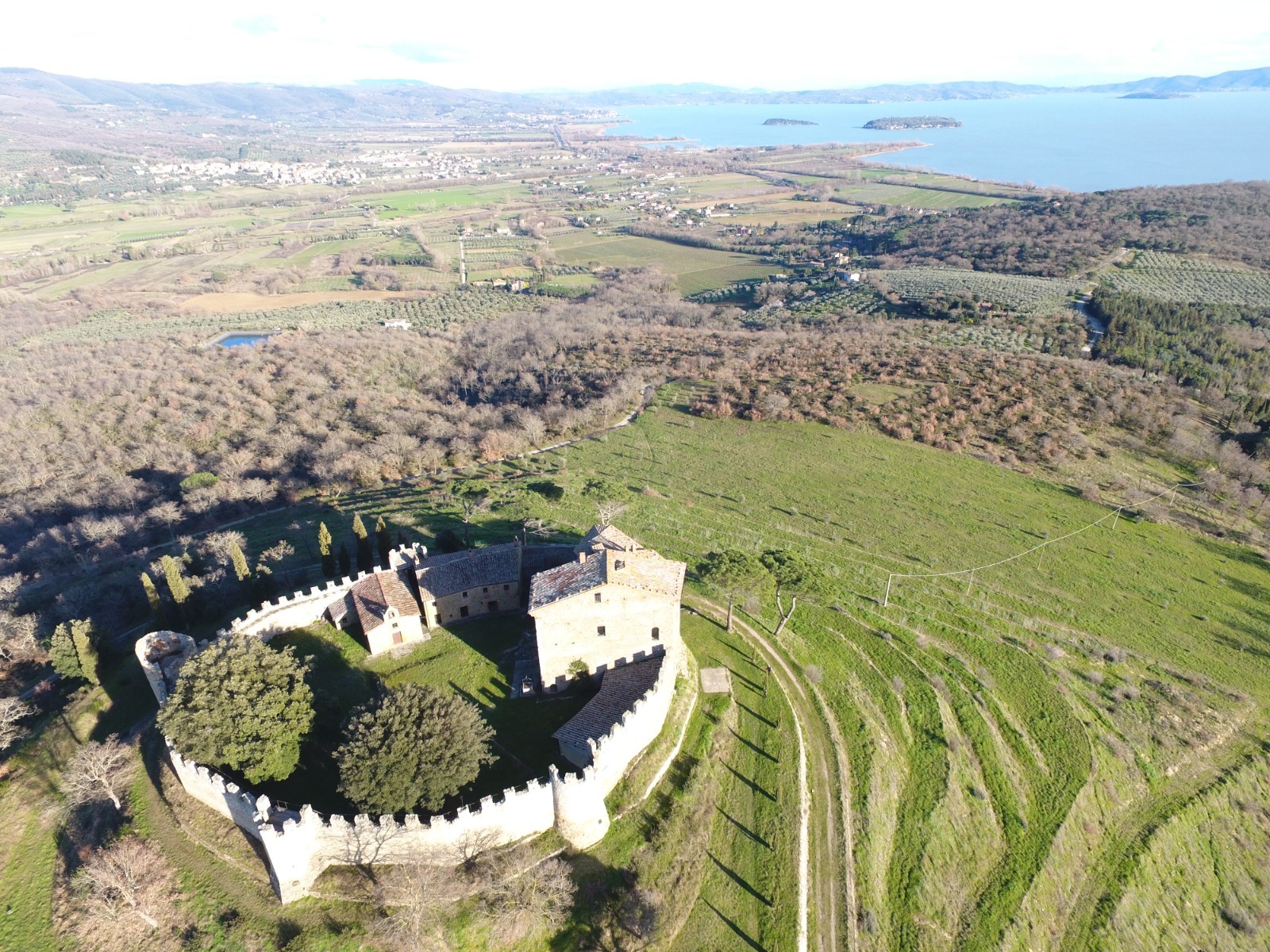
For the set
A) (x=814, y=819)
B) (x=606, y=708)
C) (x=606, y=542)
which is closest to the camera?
(x=814, y=819)

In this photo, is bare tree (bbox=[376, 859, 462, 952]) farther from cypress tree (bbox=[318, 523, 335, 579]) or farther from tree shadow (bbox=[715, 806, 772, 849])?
cypress tree (bbox=[318, 523, 335, 579])

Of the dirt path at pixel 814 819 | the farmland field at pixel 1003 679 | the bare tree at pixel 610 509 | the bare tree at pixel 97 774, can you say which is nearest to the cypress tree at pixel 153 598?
the bare tree at pixel 97 774

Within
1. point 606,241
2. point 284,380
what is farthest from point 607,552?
point 606,241

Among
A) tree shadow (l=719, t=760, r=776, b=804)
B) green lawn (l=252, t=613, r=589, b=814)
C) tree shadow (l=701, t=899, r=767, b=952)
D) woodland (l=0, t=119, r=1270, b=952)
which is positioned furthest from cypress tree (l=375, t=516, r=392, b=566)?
tree shadow (l=701, t=899, r=767, b=952)

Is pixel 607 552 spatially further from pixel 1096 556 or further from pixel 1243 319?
pixel 1243 319

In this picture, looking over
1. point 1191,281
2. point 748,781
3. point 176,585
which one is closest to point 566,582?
point 748,781

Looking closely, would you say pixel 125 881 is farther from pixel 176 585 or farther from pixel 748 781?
pixel 748 781
